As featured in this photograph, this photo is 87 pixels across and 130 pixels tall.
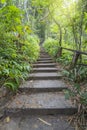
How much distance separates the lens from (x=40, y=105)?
2.64m

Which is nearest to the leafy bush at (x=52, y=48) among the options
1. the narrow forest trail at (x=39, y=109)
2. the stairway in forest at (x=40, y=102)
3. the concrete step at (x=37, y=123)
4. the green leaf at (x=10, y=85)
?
the stairway in forest at (x=40, y=102)

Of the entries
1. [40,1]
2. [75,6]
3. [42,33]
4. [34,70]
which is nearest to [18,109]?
[34,70]

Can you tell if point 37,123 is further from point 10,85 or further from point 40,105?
point 10,85

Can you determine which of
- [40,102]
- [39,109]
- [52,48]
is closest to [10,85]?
[40,102]

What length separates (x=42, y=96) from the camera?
121 inches

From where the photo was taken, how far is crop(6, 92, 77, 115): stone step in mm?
2502

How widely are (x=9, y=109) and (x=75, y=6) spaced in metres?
4.56

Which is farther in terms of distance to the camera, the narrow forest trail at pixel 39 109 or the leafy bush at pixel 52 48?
the leafy bush at pixel 52 48

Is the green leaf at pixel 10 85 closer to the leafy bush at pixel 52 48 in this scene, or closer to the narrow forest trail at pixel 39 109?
the narrow forest trail at pixel 39 109

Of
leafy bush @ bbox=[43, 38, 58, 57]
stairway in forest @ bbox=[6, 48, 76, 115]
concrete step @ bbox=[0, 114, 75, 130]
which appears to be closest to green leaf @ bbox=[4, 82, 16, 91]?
stairway in forest @ bbox=[6, 48, 76, 115]

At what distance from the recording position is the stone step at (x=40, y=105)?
8.21 ft

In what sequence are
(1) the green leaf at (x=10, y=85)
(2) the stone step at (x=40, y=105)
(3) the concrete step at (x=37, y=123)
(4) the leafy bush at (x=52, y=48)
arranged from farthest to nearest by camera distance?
(4) the leafy bush at (x=52, y=48) → (1) the green leaf at (x=10, y=85) → (2) the stone step at (x=40, y=105) → (3) the concrete step at (x=37, y=123)

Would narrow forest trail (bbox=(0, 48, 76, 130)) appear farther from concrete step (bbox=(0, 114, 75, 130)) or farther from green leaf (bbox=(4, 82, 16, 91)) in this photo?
green leaf (bbox=(4, 82, 16, 91))

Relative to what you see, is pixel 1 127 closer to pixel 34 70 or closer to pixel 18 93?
pixel 18 93
